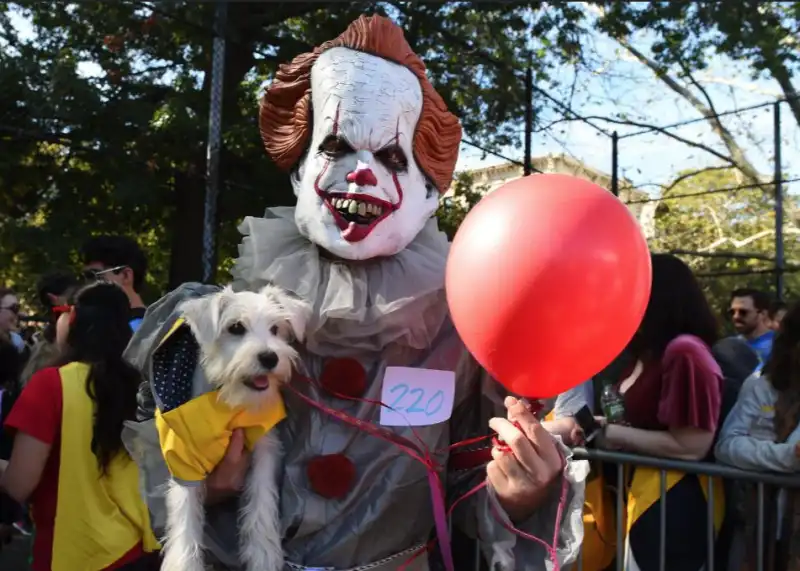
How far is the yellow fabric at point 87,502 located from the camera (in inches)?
101

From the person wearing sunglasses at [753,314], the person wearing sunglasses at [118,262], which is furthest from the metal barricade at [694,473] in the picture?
the person wearing sunglasses at [753,314]

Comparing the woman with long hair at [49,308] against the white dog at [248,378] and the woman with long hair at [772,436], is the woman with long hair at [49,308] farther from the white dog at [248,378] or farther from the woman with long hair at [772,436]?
the woman with long hair at [772,436]

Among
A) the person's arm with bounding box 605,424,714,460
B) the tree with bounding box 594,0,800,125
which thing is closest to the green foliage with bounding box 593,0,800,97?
the tree with bounding box 594,0,800,125

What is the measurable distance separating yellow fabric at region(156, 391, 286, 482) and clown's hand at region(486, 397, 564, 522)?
498mm

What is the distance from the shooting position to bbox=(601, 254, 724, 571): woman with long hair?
2.70m

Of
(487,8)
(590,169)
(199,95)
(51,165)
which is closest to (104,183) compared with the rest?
(51,165)

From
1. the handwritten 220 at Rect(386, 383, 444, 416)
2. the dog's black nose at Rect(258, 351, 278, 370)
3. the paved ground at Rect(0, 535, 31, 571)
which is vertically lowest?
the paved ground at Rect(0, 535, 31, 571)

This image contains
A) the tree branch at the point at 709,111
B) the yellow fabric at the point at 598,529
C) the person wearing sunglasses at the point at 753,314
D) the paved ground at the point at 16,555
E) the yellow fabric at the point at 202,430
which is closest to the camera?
the yellow fabric at the point at 202,430

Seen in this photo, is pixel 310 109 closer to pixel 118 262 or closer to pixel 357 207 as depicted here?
pixel 357 207

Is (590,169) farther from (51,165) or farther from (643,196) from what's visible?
(51,165)

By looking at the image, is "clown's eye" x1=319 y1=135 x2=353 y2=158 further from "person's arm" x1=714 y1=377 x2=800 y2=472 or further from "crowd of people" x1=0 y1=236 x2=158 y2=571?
"person's arm" x1=714 y1=377 x2=800 y2=472

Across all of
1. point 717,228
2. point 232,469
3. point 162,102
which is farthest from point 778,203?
point 717,228

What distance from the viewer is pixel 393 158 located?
5.73 ft

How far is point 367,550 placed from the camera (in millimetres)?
1597
